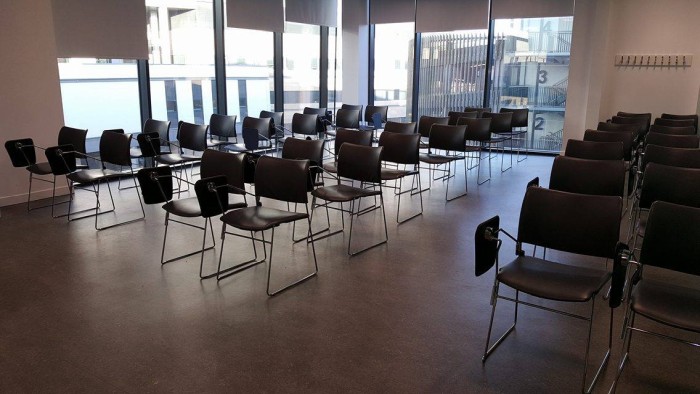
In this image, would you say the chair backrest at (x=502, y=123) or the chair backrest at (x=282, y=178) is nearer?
the chair backrest at (x=282, y=178)

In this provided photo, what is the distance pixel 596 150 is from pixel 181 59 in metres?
6.16

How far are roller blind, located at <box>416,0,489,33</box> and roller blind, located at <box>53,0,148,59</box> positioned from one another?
5.42 metres

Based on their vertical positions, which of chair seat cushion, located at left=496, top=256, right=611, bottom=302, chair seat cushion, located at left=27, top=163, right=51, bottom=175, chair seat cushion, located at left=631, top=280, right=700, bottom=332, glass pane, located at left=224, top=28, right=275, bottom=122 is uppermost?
glass pane, located at left=224, top=28, right=275, bottom=122

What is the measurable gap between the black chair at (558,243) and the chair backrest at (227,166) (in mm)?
2158

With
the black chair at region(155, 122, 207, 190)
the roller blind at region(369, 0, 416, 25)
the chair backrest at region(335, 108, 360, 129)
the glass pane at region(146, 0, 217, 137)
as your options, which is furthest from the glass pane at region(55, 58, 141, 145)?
the roller blind at region(369, 0, 416, 25)

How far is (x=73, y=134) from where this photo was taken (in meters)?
6.07

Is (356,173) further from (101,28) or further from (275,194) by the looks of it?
(101,28)

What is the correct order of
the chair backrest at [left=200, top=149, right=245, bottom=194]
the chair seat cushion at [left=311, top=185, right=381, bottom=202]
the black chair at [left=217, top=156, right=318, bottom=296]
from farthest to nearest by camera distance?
the chair seat cushion at [left=311, top=185, right=381, bottom=202]
the chair backrest at [left=200, top=149, right=245, bottom=194]
the black chair at [left=217, top=156, right=318, bottom=296]

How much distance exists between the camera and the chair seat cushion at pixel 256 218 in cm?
380

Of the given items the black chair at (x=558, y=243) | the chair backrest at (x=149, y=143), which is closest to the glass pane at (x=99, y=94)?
the chair backrest at (x=149, y=143)

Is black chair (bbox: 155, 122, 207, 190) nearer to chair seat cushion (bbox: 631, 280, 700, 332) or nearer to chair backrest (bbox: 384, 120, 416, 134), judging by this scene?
chair backrest (bbox: 384, 120, 416, 134)

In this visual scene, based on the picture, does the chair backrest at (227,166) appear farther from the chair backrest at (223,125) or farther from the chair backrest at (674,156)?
the chair backrest at (674,156)

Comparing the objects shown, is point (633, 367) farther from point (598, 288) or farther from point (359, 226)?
point (359, 226)

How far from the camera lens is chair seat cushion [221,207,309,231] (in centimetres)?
380
